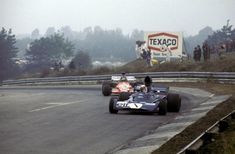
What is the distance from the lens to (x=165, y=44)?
165 feet

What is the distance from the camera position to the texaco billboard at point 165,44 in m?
50.1

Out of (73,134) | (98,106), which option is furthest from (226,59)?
(73,134)

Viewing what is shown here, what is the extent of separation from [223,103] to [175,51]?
31350 millimetres

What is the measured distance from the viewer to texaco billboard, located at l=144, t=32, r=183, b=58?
164 feet

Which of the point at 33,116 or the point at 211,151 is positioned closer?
the point at 211,151

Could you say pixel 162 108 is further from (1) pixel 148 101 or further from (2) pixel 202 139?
(2) pixel 202 139

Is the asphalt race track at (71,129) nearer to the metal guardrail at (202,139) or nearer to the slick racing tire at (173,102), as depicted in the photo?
the slick racing tire at (173,102)

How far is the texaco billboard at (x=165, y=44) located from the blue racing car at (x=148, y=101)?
32713 millimetres

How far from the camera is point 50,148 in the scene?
9555mm

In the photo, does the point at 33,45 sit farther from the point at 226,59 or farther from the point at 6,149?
the point at 6,149

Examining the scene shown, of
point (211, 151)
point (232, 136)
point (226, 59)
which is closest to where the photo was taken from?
point (211, 151)

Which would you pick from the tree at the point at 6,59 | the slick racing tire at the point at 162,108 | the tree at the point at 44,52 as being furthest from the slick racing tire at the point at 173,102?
the tree at the point at 44,52

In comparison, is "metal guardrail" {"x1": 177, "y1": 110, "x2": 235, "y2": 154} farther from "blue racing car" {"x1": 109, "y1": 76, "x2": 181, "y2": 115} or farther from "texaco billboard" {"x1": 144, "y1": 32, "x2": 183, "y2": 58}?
"texaco billboard" {"x1": 144, "y1": 32, "x2": 183, "y2": 58}

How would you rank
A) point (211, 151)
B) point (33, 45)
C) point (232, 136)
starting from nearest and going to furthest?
point (211, 151) → point (232, 136) → point (33, 45)
